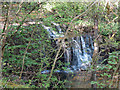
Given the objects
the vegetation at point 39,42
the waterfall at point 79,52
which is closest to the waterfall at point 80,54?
the waterfall at point 79,52

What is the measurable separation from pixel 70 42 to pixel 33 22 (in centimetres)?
95

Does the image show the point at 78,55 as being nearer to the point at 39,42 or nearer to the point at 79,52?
the point at 79,52

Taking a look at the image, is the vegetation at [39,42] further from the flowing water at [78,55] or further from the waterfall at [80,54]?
the waterfall at [80,54]

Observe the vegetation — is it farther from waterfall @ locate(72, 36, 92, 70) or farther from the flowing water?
waterfall @ locate(72, 36, 92, 70)

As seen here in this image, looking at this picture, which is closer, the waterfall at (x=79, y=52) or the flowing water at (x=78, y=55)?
the flowing water at (x=78, y=55)

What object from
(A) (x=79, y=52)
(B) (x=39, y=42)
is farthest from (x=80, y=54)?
(B) (x=39, y=42)

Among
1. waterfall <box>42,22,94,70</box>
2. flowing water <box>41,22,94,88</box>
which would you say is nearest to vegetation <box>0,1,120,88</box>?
flowing water <box>41,22,94,88</box>

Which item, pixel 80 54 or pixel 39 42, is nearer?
pixel 39 42

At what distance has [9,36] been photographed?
311 centimetres

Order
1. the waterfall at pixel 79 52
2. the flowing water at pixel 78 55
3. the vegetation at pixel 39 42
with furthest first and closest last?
1. the waterfall at pixel 79 52
2. the flowing water at pixel 78 55
3. the vegetation at pixel 39 42

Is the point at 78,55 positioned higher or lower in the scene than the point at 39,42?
lower

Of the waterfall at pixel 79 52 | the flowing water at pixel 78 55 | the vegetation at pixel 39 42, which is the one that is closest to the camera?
the vegetation at pixel 39 42

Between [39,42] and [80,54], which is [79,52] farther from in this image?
[39,42]

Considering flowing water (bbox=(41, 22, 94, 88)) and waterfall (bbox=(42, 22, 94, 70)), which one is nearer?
flowing water (bbox=(41, 22, 94, 88))
